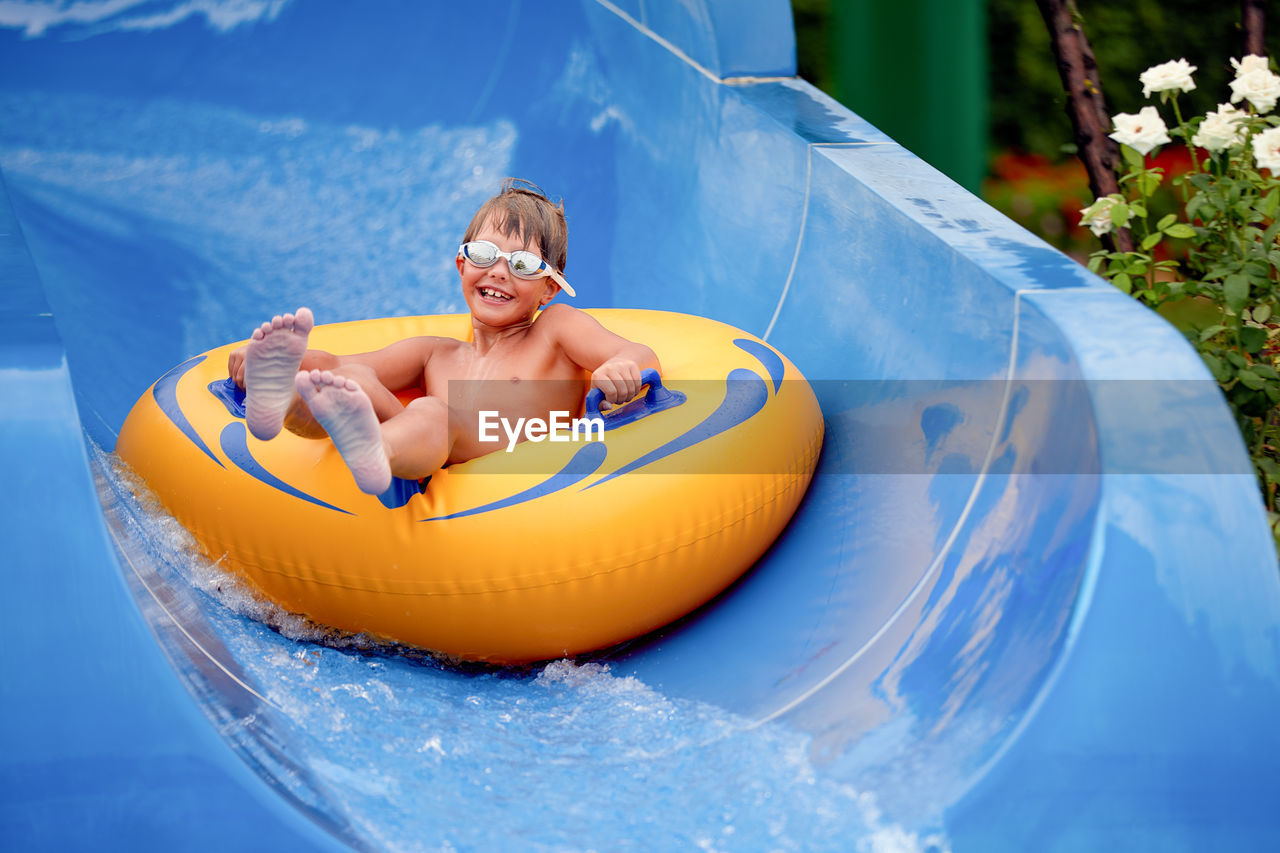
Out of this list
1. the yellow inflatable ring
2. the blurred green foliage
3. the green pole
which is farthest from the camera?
the blurred green foliage

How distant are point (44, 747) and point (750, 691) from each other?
3.08ft

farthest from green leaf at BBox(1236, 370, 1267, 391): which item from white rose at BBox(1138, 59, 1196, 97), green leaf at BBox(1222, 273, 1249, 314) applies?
white rose at BBox(1138, 59, 1196, 97)

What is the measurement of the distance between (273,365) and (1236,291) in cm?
153

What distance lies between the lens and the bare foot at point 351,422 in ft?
5.01

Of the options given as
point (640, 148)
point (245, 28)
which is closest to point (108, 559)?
point (640, 148)

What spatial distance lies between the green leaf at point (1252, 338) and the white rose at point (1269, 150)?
28 centimetres

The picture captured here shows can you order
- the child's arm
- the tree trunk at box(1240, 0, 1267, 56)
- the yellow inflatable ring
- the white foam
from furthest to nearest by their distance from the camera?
1. the white foam
2. the tree trunk at box(1240, 0, 1267, 56)
3. the child's arm
4. the yellow inflatable ring

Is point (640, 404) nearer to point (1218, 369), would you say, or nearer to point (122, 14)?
point (1218, 369)

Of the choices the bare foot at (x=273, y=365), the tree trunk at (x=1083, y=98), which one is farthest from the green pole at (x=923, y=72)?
the bare foot at (x=273, y=365)

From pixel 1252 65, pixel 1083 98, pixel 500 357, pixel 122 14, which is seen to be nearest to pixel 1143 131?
pixel 1252 65

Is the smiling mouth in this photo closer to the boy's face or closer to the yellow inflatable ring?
the boy's face

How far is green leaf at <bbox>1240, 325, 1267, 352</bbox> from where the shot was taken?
206cm

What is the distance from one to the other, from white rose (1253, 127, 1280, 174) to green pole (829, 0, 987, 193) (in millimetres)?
1536

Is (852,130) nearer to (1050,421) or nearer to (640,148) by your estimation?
(640,148)
